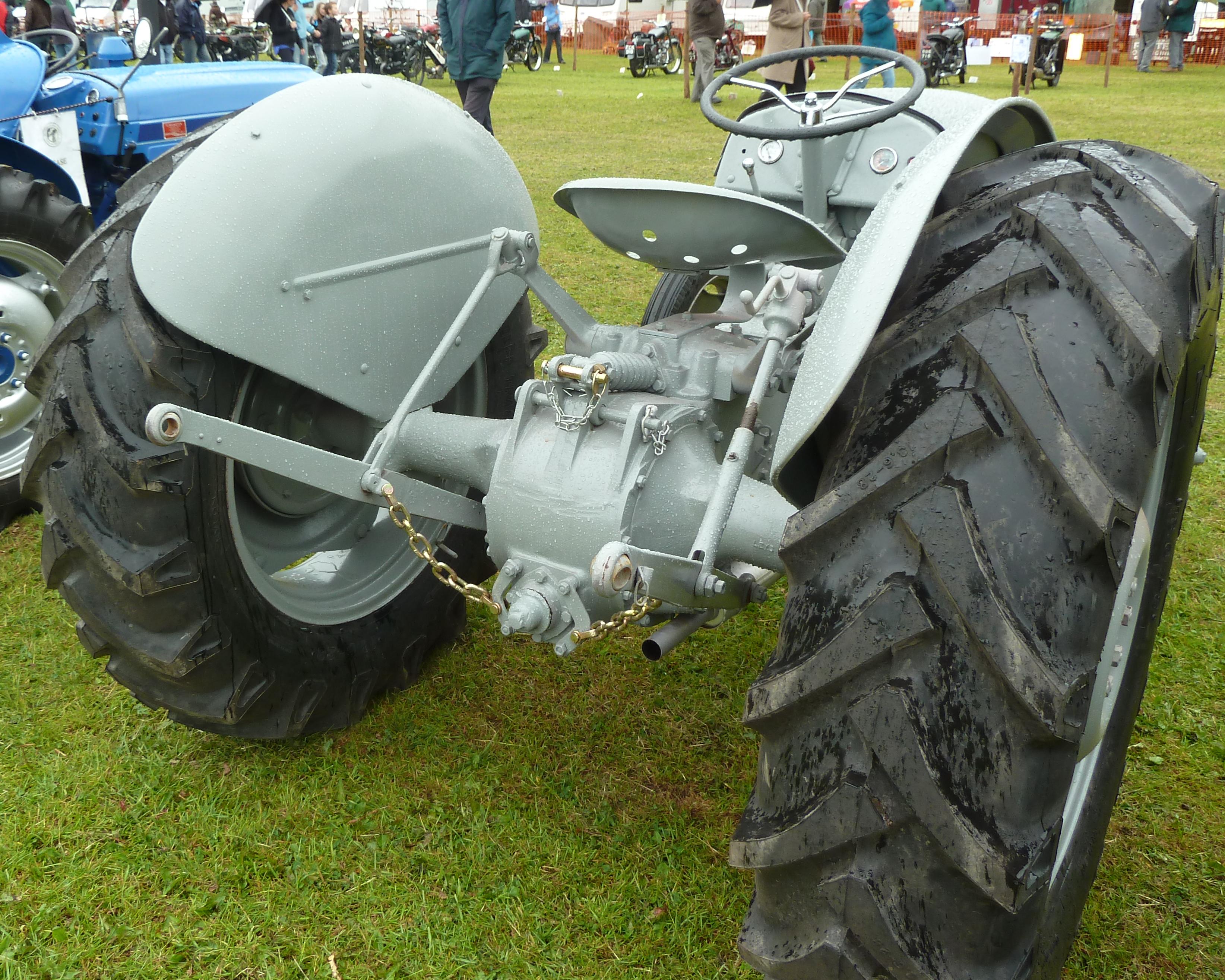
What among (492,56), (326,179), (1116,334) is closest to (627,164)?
(492,56)

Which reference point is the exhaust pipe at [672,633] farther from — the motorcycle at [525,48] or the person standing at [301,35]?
the motorcycle at [525,48]

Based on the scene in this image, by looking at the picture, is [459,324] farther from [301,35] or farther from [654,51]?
[654,51]

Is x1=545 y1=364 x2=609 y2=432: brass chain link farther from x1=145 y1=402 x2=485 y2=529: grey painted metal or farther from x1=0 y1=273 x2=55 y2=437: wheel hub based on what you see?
x1=0 y1=273 x2=55 y2=437: wheel hub

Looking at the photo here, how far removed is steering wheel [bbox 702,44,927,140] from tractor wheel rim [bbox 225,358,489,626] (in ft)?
2.90

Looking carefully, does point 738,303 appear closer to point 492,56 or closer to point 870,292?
point 870,292

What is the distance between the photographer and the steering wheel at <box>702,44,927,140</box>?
2.24 metres

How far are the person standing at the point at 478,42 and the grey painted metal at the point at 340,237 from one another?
23.5ft

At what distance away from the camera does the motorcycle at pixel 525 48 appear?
2497 cm

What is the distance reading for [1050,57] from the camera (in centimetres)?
1961

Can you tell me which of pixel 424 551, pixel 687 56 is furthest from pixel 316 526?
pixel 687 56

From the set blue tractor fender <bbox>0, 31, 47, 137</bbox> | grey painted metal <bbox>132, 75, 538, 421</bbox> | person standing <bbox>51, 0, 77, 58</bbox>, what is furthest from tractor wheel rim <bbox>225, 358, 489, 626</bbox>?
person standing <bbox>51, 0, 77, 58</bbox>

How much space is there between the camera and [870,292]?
1494 millimetres

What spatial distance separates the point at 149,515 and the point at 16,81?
3.06m

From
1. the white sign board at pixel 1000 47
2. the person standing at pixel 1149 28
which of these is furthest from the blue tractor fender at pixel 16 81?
the person standing at pixel 1149 28
